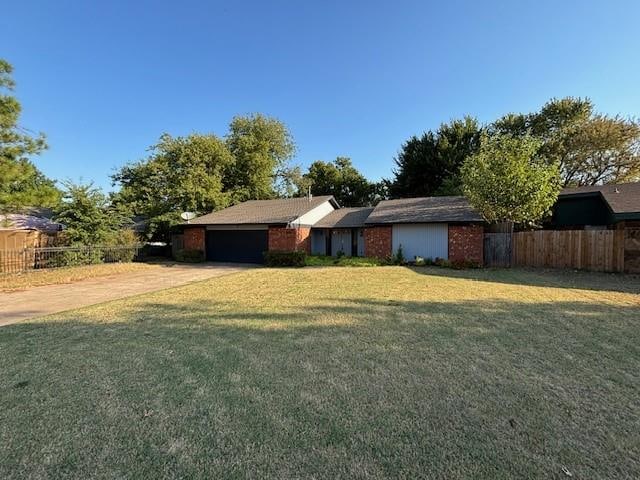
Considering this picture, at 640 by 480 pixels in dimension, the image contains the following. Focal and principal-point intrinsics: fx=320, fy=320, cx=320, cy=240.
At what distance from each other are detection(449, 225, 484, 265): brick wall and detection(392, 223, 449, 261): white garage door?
0.28m

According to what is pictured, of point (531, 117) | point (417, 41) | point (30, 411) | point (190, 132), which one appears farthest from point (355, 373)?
point (531, 117)

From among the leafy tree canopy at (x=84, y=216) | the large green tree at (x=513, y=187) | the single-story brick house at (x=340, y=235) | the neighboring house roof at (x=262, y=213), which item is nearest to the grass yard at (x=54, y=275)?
the leafy tree canopy at (x=84, y=216)

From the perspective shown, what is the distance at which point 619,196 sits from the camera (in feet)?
43.9

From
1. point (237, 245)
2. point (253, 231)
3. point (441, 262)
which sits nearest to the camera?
point (441, 262)

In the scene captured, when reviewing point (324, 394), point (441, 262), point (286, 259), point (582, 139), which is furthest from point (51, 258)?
point (582, 139)

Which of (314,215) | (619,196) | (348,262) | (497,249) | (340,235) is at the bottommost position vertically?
(348,262)

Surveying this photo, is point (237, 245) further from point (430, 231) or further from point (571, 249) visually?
point (571, 249)

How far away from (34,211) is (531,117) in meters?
35.6

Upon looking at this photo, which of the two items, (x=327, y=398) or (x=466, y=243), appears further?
(x=466, y=243)

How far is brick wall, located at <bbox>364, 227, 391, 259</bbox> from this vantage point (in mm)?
16812

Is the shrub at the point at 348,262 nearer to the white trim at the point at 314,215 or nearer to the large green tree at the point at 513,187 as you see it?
the white trim at the point at 314,215

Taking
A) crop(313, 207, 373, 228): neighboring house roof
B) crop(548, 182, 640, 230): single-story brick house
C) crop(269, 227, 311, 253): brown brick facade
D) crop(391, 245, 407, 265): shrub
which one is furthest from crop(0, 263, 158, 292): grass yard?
crop(548, 182, 640, 230): single-story brick house

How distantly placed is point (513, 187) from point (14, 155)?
1872 cm

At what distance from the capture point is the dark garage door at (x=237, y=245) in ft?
61.5
